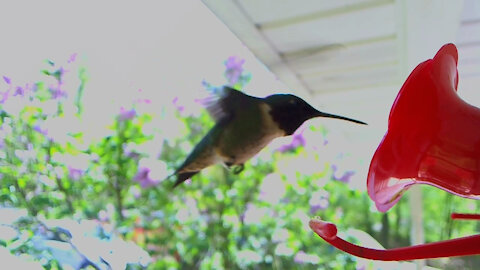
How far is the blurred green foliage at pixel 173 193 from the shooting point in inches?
32.4

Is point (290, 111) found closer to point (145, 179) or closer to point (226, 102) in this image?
point (226, 102)

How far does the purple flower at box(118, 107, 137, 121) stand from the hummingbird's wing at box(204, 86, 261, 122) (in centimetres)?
43

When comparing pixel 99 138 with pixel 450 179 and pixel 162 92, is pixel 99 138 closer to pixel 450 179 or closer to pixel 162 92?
pixel 162 92

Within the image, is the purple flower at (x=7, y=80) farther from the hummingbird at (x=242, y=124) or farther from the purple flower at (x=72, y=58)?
the hummingbird at (x=242, y=124)

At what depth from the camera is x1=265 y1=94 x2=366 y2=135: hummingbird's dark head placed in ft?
1.88

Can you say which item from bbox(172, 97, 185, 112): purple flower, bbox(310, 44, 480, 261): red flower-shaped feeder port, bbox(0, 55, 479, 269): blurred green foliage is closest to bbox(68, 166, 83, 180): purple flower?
bbox(0, 55, 479, 269): blurred green foliage

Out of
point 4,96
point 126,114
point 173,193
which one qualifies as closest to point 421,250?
point 4,96

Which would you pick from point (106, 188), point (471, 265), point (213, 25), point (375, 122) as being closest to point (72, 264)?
point (106, 188)

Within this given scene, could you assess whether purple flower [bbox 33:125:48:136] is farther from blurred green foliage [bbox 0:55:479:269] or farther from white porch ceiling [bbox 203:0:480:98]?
white porch ceiling [bbox 203:0:480:98]

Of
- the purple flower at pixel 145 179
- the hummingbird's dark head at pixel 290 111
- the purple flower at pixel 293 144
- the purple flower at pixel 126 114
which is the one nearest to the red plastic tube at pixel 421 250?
the hummingbird's dark head at pixel 290 111

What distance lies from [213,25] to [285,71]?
0.25m

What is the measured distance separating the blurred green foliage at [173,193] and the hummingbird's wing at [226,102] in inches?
6.9

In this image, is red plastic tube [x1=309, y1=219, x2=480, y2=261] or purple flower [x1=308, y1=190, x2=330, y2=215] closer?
red plastic tube [x1=309, y1=219, x2=480, y2=261]

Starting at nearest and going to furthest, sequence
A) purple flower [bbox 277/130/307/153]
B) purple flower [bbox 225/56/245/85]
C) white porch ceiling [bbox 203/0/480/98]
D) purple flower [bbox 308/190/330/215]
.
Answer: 1. white porch ceiling [bbox 203/0/480/98]
2. purple flower [bbox 225/56/245/85]
3. purple flower [bbox 277/130/307/153]
4. purple flower [bbox 308/190/330/215]
